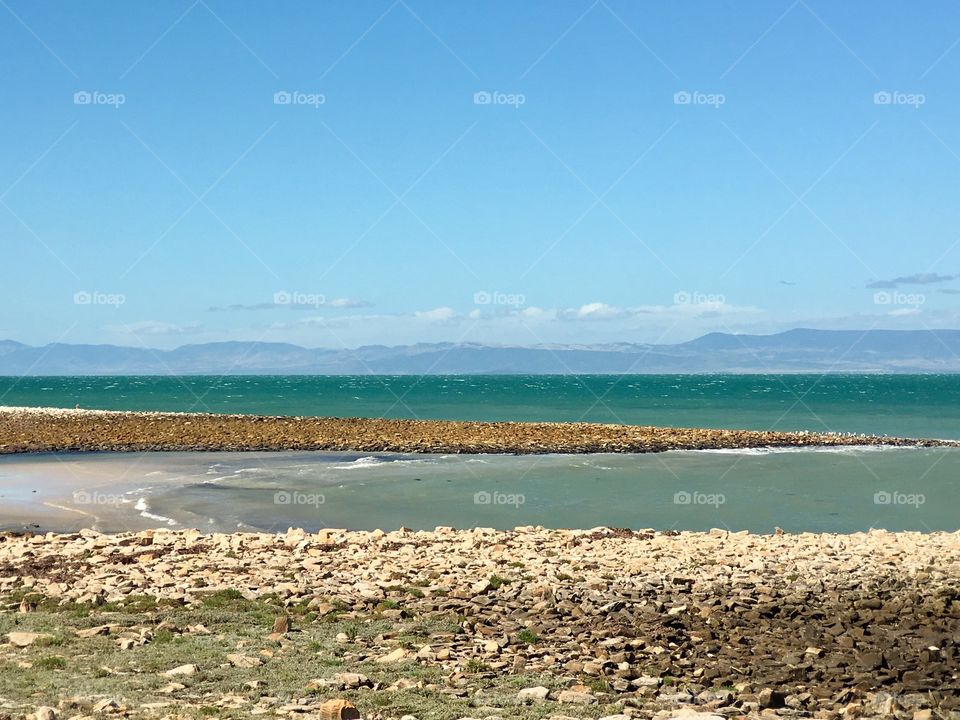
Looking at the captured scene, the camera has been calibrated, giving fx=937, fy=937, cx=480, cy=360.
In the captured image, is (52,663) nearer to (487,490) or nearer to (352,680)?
(352,680)

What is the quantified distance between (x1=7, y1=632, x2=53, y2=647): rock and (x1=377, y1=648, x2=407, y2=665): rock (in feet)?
11.2

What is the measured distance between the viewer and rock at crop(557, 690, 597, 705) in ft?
26.2

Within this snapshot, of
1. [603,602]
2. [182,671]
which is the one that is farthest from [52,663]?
[603,602]

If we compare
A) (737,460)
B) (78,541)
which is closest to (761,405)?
(737,460)

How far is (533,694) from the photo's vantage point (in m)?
8.12

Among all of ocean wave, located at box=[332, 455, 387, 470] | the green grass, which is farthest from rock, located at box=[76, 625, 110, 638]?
ocean wave, located at box=[332, 455, 387, 470]

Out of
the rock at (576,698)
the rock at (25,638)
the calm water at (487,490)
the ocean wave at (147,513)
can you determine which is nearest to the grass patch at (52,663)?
the rock at (25,638)

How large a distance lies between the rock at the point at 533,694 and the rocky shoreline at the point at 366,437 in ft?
87.3

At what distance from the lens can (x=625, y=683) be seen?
847cm

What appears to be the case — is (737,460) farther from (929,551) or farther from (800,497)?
(929,551)

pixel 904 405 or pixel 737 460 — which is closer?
pixel 737 460

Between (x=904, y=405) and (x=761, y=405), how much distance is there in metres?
12.4

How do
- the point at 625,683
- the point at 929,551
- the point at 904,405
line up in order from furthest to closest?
the point at 904,405, the point at 929,551, the point at 625,683

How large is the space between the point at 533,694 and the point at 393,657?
1.65 metres
